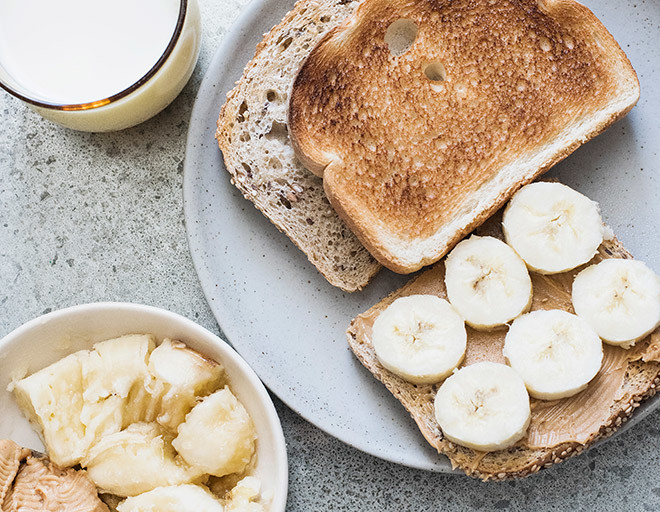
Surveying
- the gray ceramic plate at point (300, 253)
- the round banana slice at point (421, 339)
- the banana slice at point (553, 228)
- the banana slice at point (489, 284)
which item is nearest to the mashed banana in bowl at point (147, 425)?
the gray ceramic plate at point (300, 253)

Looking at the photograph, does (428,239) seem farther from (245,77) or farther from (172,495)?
(172,495)

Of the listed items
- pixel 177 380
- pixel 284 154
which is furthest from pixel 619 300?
pixel 177 380

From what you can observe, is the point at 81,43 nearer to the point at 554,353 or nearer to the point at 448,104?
the point at 448,104

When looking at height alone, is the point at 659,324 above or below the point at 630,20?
below

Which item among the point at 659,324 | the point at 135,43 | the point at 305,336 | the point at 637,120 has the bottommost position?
the point at 659,324

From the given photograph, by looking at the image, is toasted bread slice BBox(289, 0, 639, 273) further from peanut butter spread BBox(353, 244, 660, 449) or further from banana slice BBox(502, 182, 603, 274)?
peanut butter spread BBox(353, 244, 660, 449)

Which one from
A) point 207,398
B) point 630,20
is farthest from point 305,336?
point 630,20
